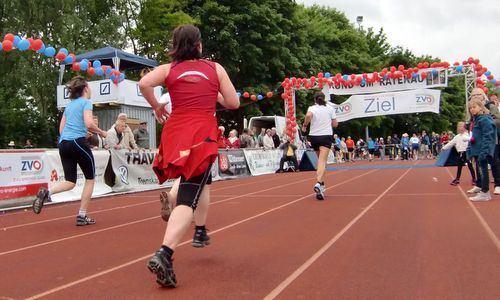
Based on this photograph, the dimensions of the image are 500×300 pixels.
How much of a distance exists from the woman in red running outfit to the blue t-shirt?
2.96m

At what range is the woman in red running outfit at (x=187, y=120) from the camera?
3488 millimetres

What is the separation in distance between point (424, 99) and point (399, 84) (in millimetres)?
1227

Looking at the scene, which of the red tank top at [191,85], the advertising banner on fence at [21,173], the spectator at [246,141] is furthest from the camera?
the spectator at [246,141]

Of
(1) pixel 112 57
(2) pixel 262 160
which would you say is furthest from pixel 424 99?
(1) pixel 112 57

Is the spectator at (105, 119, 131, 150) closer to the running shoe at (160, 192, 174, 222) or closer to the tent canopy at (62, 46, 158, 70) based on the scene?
the running shoe at (160, 192, 174, 222)

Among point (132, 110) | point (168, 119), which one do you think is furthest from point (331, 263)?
point (132, 110)

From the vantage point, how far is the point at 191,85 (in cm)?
363

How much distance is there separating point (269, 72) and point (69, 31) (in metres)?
13.1

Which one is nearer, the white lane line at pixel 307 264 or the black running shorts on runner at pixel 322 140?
the white lane line at pixel 307 264

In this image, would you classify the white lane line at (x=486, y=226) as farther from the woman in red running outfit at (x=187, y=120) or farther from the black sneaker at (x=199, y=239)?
the woman in red running outfit at (x=187, y=120)

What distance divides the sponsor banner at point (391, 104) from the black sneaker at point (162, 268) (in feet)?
60.4

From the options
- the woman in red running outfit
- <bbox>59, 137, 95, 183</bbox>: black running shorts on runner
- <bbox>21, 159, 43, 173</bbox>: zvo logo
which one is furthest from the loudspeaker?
the woman in red running outfit

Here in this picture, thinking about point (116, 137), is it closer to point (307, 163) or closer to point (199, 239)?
point (199, 239)

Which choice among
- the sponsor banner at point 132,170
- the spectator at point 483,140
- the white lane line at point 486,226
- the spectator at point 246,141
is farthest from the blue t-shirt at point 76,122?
the spectator at point 246,141
